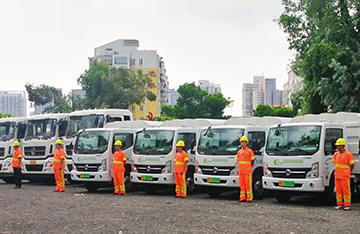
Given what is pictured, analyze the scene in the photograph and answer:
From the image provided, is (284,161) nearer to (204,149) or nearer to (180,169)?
A: (204,149)

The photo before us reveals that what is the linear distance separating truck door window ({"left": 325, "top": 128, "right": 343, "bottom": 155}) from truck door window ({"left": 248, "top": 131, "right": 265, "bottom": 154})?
8.85 feet

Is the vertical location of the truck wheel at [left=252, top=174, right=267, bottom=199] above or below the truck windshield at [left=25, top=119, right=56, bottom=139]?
below

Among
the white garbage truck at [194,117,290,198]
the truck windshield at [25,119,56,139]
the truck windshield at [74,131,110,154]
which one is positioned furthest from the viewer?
the truck windshield at [25,119,56,139]

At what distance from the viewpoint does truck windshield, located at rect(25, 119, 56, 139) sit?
22.9 m

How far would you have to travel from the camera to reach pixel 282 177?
14.8m

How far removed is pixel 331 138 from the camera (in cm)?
1466

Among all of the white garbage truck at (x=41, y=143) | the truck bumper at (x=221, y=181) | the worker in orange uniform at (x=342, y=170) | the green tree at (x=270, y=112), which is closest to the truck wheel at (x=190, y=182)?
the truck bumper at (x=221, y=181)

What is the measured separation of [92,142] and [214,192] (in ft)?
15.3

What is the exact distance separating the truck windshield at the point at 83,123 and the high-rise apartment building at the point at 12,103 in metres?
165

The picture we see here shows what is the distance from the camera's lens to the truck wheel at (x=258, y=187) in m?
16.4

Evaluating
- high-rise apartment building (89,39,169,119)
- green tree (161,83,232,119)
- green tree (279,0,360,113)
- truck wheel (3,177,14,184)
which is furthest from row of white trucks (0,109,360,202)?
high-rise apartment building (89,39,169,119)

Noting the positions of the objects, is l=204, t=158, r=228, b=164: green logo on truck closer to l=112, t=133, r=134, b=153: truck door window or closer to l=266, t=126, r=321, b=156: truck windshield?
l=266, t=126, r=321, b=156: truck windshield

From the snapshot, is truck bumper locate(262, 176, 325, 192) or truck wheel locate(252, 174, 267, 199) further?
truck wheel locate(252, 174, 267, 199)

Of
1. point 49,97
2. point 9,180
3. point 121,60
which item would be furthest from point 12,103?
point 9,180
